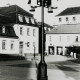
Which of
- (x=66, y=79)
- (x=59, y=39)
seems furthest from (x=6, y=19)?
(x=66, y=79)

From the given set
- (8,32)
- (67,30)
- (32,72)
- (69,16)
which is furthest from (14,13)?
(69,16)

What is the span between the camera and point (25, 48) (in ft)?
165

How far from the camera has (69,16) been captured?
Answer: 8006 cm

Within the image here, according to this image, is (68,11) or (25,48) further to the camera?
(68,11)

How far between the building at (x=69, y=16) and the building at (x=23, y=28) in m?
27.2

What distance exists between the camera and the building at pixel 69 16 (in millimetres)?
78188

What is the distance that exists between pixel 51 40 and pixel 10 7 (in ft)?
49.0

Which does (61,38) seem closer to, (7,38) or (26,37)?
(26,37)

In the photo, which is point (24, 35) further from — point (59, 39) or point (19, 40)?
point (59, 39)

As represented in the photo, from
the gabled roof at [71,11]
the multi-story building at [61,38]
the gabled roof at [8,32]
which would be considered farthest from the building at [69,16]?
the gabled roof at [8,32]

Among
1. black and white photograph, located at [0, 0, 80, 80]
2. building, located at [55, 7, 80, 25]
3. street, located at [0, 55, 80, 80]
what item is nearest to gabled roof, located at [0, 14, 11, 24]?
black and white photograph, located at [0, 0, 80, 80]

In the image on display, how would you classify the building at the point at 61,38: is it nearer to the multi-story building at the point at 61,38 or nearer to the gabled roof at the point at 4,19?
the multi-story building at the point at 61,38

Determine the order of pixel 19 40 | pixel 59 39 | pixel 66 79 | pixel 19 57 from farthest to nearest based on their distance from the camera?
pixel 59 39
pixel 19 40
pixel 19 57
pixel 66 79

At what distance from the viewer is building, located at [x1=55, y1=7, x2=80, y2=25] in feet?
257
